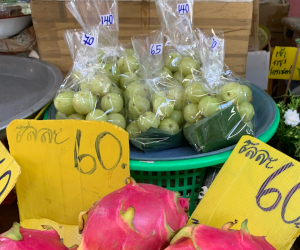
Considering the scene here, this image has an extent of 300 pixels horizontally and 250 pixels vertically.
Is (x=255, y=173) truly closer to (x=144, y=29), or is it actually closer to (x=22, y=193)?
(x=22, y=193)

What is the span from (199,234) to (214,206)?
22 centimetres

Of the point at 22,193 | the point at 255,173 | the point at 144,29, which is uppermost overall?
the point at 144,29

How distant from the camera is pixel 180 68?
835 mm

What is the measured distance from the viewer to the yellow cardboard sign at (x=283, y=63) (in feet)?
4.31

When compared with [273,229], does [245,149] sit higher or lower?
higher

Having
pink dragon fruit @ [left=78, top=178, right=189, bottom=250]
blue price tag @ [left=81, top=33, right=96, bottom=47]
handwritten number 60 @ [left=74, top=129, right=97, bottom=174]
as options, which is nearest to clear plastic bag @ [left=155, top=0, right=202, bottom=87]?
blue price tag @ [left=81, top=33, right=96, bottom=47]

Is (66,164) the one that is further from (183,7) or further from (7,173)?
(183,7)

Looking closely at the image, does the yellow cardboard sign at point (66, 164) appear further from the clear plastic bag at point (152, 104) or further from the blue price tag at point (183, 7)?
the blue price tag at point (183, 7)

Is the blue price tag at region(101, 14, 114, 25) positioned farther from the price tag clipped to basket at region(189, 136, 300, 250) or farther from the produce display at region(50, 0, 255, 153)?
the price tag clipped to basket at region(189, 136, 300, 250)

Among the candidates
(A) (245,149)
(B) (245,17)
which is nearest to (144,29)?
(B) (245,17)

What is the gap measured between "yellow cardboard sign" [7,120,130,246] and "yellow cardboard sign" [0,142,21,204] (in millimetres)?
39

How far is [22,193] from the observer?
0.72m

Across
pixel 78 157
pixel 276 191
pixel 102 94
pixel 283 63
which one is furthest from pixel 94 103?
pixel 283 63

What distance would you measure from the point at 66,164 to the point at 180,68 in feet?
1.46
